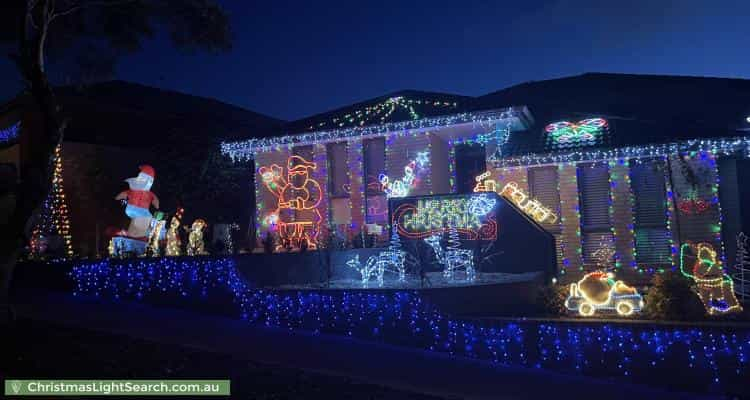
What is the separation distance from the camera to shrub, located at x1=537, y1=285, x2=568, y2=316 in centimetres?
1048

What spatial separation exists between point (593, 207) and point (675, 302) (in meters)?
5.31

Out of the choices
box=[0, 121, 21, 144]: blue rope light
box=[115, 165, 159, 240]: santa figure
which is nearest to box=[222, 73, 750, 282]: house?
box=[115, 165, 159, 240]: santa figure

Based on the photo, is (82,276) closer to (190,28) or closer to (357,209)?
(190,28)

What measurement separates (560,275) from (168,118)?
15.9 meters

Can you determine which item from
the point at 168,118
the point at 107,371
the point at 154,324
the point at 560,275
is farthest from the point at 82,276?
the point at 168,118

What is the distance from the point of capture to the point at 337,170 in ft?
55.9

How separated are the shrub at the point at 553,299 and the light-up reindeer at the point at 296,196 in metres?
7.54

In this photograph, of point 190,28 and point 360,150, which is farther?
point 360,150

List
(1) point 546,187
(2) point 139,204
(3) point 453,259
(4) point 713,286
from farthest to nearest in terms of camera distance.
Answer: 1. (1) point 546,187
2. (2) point 139,204
3. (3) point 453,259
4. (4) point 713,286

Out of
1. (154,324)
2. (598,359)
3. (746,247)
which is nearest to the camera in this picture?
(598,359)

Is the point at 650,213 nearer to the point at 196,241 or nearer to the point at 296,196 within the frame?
the point at 296,196

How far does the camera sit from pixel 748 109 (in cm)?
1803

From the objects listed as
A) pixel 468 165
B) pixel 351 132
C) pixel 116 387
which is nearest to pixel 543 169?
pixel 468 165

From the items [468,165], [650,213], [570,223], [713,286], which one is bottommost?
[713,286]
